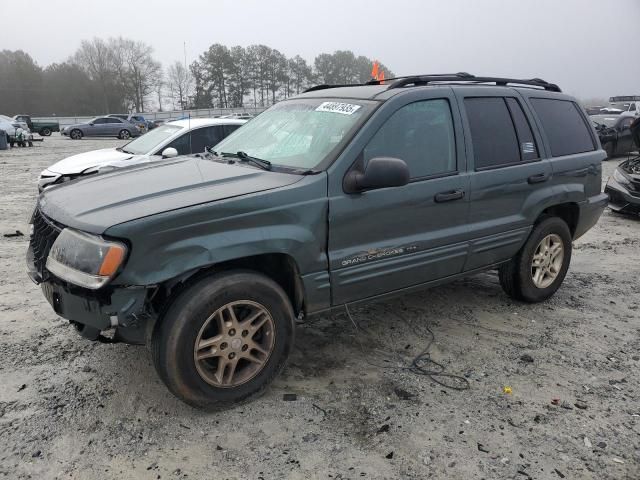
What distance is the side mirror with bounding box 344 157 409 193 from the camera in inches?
119

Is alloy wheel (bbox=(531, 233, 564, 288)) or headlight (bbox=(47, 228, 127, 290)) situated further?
alloy wheel (bbox=(531, 233, 564, 288))

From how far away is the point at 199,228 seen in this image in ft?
8.82

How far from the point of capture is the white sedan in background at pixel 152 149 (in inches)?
299

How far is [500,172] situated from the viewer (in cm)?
393

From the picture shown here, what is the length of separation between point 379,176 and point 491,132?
1429 millimetres

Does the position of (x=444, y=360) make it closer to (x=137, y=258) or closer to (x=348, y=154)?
(x=348, y=154)

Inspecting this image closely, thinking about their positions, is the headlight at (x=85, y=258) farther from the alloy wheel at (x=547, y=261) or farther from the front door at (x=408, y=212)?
the alloy wheel at (x=547, y=261)

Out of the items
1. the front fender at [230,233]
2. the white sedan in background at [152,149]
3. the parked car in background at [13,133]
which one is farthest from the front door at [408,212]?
the parked car in background at [13,133]

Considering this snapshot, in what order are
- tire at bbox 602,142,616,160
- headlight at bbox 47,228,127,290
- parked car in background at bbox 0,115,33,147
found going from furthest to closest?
parked car in background at bbox 0,115,33,147
tire at bbox 602,142,616,160
headlight at bbox 47,228,127,290

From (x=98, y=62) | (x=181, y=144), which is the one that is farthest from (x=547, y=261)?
(x=98, y=62)

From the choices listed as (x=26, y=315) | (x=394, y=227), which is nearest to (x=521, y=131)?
(x=394, y=227)

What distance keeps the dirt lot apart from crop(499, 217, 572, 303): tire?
18cm

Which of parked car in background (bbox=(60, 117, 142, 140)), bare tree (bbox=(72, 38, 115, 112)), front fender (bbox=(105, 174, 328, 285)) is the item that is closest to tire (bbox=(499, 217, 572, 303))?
front fender (bbox=(105, 174, 328, 285))

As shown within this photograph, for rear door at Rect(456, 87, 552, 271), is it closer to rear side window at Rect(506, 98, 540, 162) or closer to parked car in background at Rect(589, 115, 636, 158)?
rear side window at Rect(506, 98, 540, 162)
